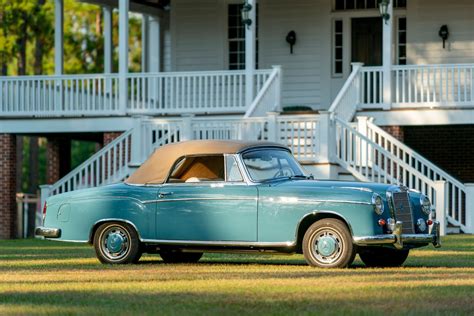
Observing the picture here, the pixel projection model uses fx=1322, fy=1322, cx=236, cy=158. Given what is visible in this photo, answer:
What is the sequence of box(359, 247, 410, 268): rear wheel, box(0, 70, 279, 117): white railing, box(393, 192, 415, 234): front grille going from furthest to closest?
1. box(0, 70, 279, 117): white railing
2. box(359, 247, 410, 268): rear wheel
3. box(393, 192, 415, 234): front grille

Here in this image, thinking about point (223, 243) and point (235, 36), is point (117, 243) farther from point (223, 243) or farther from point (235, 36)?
point (235, 36)

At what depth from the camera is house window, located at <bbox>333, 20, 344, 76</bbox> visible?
31.9 metres

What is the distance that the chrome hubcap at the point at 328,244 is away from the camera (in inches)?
589

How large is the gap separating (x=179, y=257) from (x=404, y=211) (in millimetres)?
3267

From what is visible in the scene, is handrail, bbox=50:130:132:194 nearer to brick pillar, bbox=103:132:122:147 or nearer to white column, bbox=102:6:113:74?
brick pillar, bbox=103:132:122:147

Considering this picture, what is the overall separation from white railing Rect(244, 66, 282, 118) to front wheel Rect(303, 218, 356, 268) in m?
12.8

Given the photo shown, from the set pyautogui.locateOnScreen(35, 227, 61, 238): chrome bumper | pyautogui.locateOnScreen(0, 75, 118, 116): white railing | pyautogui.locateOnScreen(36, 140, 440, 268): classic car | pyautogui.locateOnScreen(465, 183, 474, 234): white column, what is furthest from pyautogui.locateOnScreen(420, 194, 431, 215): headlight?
pyautogui.locateOnScreen(0, 75, 118, 116): white railing

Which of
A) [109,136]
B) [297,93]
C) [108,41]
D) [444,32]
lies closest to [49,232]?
[109,136]

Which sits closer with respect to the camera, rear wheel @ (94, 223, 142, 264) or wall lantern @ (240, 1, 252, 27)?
rear wheel @ (94, 223, 142, 264)

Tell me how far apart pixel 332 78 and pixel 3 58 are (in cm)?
1853

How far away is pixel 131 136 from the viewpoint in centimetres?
2738

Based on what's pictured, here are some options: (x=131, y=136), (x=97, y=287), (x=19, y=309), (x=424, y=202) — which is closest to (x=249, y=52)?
(x=131, y=136)

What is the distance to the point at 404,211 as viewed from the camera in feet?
50.3

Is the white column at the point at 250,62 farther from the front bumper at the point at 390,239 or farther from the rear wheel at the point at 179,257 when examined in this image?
the front bumper at the point at 390,239
